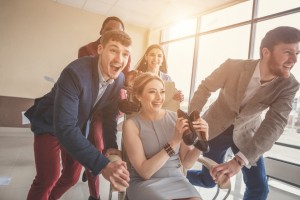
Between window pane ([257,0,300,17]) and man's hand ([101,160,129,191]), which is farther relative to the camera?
window pane ([257,0,300,17])

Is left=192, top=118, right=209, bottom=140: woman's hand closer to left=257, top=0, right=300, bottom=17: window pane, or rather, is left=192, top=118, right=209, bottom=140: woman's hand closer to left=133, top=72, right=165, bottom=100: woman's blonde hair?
left=133, top=72, right=165, bottom=100: woman's blonde hair

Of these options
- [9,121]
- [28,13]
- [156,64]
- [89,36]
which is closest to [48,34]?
[28,13]

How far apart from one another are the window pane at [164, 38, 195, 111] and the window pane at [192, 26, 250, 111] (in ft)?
0.88

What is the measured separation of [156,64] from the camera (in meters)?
2.74

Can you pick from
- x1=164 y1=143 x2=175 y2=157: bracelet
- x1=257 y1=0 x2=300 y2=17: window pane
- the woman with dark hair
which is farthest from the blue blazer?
x1=257 y1=0 x2=300 y2=17: window pane

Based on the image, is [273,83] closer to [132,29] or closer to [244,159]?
[244,159]

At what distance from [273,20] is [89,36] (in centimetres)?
421

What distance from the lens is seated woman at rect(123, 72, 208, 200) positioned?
Answer: 1.22 m

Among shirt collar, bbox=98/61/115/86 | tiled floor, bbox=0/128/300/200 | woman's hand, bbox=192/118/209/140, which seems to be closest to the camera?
woman's hand, bbox=192/118/209/140

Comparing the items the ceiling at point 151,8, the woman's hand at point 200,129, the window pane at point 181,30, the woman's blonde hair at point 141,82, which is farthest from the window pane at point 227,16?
the woman's hand at point 200,129

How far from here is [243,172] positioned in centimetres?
171

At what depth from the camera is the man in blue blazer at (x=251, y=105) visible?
1.41 m

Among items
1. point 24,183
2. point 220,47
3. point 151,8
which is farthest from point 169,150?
point 151,8

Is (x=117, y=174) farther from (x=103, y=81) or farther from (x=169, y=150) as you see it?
(x=103, y=81)
